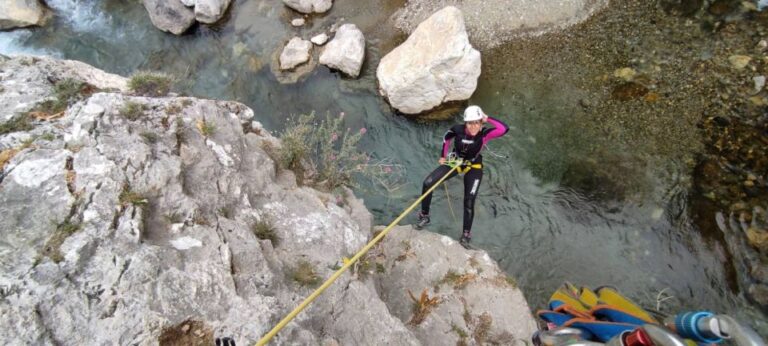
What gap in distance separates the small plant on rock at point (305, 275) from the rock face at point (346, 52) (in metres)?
6.39

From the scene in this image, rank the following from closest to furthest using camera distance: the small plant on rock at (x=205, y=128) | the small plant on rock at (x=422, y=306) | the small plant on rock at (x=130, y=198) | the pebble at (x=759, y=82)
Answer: the small plant on rock at (x=130, y=198)
the small plant on rock at (x=422, y=306)
the small plant on rock at (x=205, y=128)
the pebble at (x=759, y=82)

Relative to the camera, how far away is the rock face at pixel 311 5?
1182 centimetres

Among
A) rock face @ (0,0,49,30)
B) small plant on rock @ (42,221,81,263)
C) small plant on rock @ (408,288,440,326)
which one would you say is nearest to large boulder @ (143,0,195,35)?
rock face @ (0,0,49,30)

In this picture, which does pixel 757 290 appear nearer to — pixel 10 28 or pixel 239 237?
pixel 239 237

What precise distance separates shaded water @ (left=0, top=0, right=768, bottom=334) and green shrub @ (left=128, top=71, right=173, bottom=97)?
351cm

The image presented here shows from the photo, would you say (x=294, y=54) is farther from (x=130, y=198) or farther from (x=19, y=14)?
(x=19, y=14)

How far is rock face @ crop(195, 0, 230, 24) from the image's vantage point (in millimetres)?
11969

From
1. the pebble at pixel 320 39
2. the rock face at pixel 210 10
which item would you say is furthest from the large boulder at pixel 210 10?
the pebble at pixel 320 39

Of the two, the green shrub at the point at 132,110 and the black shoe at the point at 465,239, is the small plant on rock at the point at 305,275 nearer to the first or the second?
the green shrub at the point at 132,110

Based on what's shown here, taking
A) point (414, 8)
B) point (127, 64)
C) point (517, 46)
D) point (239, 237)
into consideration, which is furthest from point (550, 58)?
point (127, 64)

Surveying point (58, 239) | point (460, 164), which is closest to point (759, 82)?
point (460, 164)

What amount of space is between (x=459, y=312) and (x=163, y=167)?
14.2 ft

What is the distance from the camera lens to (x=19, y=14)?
41.7 ft

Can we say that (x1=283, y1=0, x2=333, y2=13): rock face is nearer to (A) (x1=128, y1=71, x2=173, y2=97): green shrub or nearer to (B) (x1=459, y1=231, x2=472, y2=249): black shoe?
(A) (x1=128, y1=71, x2=173, y2=97): green shrub
